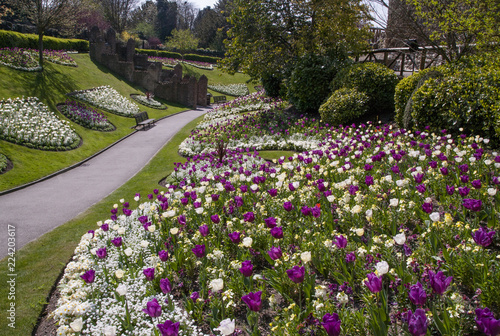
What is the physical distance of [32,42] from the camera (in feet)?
89.4

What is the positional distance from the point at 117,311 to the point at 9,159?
34.7ft

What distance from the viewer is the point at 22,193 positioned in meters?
9.89

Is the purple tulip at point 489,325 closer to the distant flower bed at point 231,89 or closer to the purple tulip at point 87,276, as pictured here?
the purple tulip at point 87,276

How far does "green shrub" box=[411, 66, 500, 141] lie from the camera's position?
8328 millimetres

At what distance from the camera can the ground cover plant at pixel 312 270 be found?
2.98 metres

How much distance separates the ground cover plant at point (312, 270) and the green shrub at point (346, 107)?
23.9ft

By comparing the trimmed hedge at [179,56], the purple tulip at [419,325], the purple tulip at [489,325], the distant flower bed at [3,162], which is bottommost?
the distant flower bed at [3,162]

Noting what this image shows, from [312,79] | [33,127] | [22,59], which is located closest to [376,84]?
[312,79]

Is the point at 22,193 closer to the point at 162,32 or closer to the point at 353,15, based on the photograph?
the point at 353,15

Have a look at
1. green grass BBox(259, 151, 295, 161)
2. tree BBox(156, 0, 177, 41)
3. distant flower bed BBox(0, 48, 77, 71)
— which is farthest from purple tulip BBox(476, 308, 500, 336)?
tree BBox(156, 0, 177, 41)

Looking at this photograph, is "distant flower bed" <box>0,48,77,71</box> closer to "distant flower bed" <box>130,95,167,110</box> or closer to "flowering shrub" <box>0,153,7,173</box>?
"distant flower bed" <box>130,95,167,110</box>

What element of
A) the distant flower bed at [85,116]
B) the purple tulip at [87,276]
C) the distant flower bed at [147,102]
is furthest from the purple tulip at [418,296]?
the distant flower bed at [147,102]

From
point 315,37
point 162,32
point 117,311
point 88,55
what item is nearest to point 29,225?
point 117,311

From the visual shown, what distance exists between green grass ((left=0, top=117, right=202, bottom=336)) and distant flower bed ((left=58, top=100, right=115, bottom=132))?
9.29m
